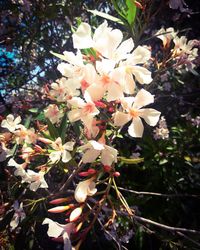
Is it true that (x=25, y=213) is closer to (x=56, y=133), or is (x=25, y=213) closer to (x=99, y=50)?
(x=56, y=133)

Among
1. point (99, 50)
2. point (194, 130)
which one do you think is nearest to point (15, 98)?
point (194, 130)

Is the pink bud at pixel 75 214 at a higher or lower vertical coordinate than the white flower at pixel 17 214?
higher

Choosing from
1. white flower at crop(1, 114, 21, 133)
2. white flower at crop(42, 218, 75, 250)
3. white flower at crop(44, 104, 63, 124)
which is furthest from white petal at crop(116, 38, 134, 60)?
white flower at crop(1, 114, 21, 133)

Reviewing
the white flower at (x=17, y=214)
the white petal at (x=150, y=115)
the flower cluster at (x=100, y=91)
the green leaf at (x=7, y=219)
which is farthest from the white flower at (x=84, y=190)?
the green leaf at (x=7, y=219)

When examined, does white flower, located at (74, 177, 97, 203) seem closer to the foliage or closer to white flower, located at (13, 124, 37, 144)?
the foliage

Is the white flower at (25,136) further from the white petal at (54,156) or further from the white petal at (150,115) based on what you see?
the white petal at (150,115)

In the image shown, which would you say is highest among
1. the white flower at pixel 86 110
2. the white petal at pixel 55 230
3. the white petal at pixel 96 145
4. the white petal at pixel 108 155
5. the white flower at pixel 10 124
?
the white flower at pixel 86 110

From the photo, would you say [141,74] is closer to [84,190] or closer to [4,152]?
[84,190]
